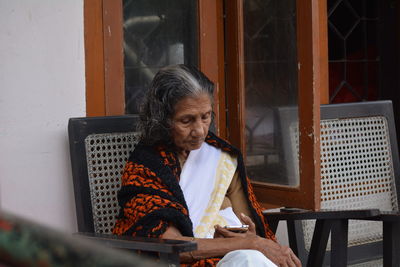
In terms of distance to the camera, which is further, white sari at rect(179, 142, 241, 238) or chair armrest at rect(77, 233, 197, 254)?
white sari at rect(179, 142, 241, 238)

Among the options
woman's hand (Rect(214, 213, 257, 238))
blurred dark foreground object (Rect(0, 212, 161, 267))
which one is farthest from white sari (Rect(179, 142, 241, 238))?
blurred dark foreground object (Rect(0, 212, 161, 267))

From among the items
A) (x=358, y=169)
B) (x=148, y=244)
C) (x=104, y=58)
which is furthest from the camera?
(x=358, y=169)

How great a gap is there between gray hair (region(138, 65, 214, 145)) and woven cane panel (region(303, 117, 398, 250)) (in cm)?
99

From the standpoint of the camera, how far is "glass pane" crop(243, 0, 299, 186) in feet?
8.91

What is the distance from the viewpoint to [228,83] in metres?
3.23

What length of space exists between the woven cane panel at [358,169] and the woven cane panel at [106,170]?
1053 millimetres

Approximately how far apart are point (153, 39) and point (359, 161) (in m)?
1.22

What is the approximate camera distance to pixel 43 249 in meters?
0.32

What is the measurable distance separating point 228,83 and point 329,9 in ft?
7.24

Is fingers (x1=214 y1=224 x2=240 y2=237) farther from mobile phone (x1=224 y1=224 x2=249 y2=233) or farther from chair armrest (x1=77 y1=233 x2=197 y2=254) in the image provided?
chair armrest (x1=77 y1=233 x2=197 y2=254)

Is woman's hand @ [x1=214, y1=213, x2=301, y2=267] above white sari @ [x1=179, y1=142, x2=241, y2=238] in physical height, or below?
below

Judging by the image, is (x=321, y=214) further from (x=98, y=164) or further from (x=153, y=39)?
(x=153, y=39)

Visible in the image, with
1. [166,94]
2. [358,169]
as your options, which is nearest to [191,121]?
[166,94]

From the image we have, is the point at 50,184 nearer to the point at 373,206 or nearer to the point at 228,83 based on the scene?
the point at 228,83
